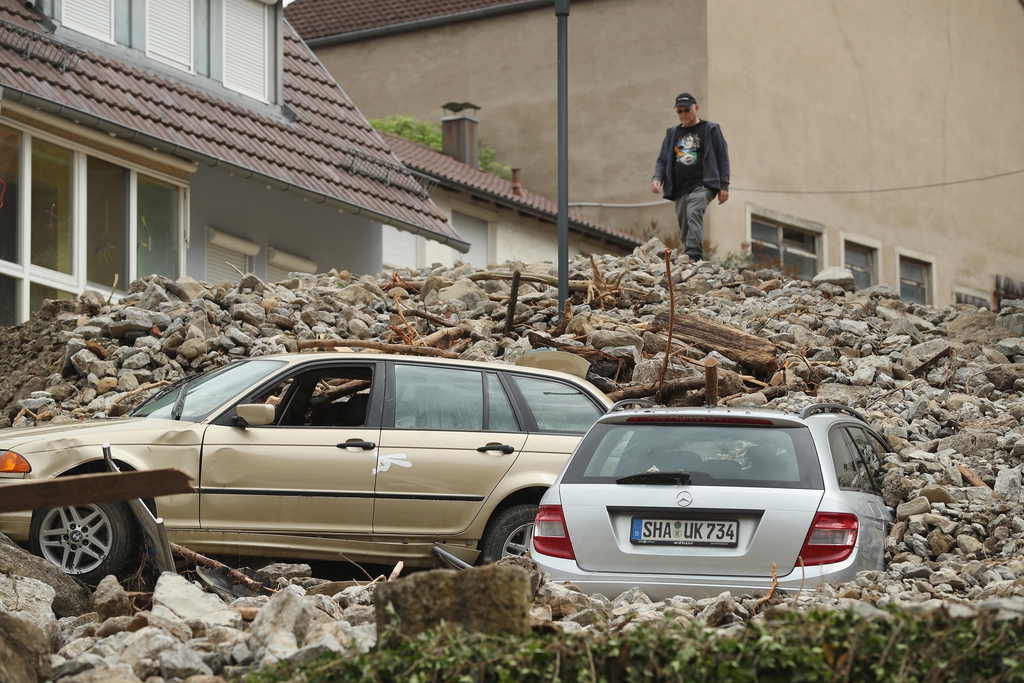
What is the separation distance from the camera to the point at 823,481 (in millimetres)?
7078

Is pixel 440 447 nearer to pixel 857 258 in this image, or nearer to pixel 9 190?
pixel 9 190

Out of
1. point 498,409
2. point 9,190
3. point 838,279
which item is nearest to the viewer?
point 498,409

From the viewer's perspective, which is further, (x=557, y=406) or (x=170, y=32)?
(x=170, y=32)

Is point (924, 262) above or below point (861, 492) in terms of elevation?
above

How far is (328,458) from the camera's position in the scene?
8.89 metres

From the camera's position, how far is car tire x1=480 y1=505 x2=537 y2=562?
29.3 ft

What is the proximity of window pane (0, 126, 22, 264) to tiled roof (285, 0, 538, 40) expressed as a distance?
19188 millimetres

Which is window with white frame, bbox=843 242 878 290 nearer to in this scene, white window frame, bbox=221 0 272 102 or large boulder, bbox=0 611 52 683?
white window frame, bbox=221 0 272 102

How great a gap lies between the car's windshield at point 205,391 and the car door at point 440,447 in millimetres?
915

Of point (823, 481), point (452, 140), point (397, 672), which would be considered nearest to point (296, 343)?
point (823, 481)

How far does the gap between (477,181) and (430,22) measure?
668cm

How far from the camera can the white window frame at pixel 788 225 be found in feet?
105

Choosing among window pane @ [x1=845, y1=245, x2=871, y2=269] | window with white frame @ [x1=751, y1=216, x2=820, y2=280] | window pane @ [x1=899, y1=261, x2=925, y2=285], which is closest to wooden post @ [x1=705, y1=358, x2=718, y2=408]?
window with white frame @ [x1=751, y1=216, x2=820, y2=280]

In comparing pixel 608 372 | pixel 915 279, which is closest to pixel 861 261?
pixel 915 279
